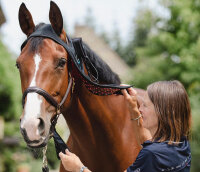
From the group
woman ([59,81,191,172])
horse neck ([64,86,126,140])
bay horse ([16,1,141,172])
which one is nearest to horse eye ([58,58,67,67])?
bay horse ([16,1,141,172])

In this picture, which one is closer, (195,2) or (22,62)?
(22,62)

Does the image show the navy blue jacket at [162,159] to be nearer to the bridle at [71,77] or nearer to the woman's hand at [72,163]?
the woman's hand at [72,163]

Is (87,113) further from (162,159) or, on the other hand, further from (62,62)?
(162,159)

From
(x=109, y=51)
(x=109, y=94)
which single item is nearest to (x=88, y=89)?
(x=109, y=94)

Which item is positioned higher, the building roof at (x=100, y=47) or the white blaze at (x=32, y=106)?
the white blaze at (x=32, y=106)

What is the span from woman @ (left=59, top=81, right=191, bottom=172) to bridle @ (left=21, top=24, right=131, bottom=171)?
428 mm

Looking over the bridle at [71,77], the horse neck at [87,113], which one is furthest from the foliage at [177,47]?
the bridle at [71,77]

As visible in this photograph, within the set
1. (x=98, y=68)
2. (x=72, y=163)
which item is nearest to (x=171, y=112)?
(x=72, y=163)

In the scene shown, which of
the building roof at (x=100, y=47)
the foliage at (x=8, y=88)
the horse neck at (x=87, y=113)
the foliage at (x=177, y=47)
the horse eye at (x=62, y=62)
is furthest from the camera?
the building roof at (x=100, y=47)

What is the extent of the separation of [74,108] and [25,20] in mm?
980

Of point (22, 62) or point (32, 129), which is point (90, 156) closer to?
point (32, 129)

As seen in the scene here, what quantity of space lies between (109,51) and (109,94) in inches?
993

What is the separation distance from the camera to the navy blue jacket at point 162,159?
179cm

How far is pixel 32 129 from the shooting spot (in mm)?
A: 1974
